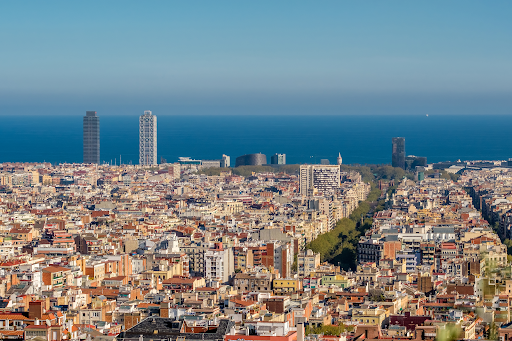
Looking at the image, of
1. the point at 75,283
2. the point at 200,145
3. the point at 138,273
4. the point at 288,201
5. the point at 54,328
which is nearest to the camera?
the point at 54,328

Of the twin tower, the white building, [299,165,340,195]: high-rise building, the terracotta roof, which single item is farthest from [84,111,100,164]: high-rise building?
the terracotta roof

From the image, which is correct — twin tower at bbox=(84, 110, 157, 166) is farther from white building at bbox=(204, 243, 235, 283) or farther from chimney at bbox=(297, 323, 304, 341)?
chimney at bbox=(297, 323, 304, 341)

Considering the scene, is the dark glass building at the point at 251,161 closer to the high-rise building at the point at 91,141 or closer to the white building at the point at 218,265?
the high-rise building at the point at 91,141

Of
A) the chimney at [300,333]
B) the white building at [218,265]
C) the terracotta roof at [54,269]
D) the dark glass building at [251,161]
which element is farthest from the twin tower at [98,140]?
the chimney at [300,333]

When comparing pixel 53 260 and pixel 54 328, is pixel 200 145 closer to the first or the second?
pixel 53 260

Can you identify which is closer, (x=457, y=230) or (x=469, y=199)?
(x=457, y=230)

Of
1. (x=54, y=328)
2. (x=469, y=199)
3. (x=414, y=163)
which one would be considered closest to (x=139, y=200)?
(x=469, y=199)
